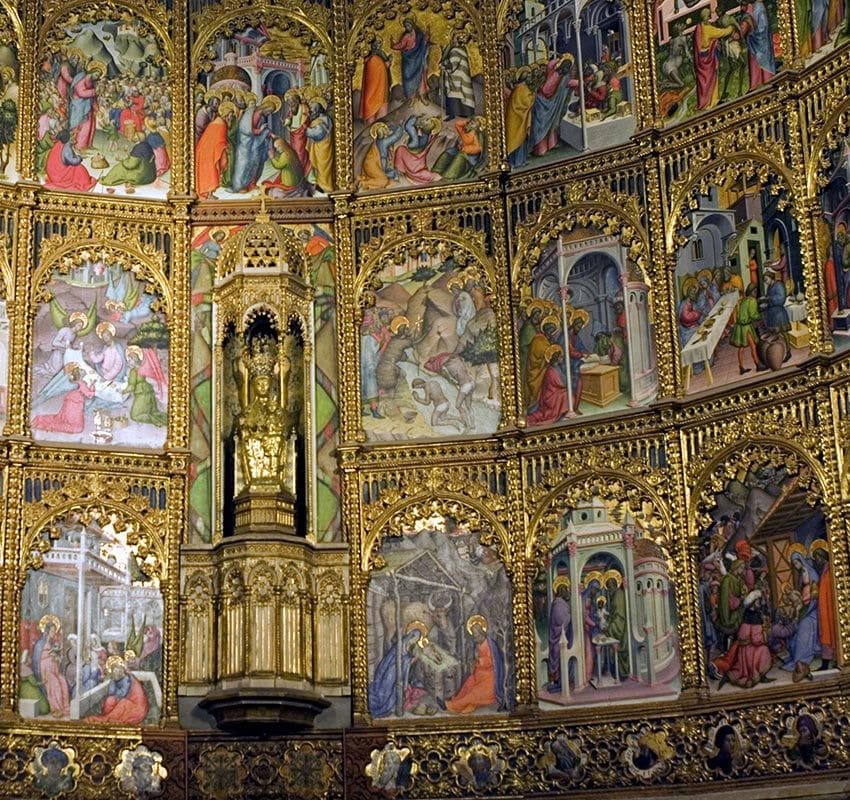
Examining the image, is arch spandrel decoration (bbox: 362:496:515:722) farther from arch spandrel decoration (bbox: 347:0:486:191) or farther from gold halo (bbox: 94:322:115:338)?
arch spandrel decoration (bbox: 347:0:486:191)

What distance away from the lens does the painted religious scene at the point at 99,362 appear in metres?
23.0

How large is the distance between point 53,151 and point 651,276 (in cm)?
780

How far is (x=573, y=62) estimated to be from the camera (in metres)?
23.8

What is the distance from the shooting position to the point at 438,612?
22375 millimetres

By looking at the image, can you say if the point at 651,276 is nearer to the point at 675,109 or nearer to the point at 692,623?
the point at 675,109

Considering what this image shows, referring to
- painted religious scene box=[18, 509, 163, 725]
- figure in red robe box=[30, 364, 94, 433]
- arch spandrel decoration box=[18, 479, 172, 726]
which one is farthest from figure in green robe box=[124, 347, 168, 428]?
painted religious scene box=[18, 509, 163, 725]

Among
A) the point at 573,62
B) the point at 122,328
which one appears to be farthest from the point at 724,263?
the point at 122,328

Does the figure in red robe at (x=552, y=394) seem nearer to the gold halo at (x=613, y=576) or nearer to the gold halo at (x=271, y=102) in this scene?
Result: the gold halo at (x=613, y=576)

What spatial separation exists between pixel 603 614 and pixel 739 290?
4.06 meters

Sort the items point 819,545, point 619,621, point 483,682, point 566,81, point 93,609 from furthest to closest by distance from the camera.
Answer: point 566,81 < point 93,609 < point 483,682 < point 619,621 < point 819,545

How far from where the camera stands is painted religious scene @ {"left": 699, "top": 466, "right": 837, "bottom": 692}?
20125 millimetres

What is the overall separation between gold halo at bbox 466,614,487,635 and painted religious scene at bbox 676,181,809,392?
3.64 m

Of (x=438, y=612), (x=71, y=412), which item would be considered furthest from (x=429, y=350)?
(x=71, y=412)

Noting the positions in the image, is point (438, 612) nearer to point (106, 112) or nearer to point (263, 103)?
point (263, 103)
